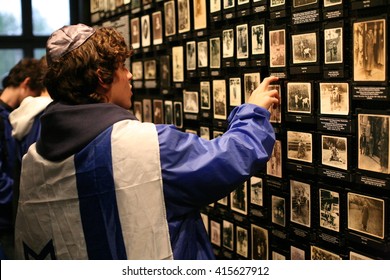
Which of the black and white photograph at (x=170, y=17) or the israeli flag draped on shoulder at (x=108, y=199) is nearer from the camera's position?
the israeli flag draped on shoulder at (x=108, y=199)

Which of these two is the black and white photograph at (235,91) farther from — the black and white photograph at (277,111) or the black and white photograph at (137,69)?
the black and white photograph at (137,69)

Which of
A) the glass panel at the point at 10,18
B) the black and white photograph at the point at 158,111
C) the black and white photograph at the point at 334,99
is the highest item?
the glass panel at the point at 10,18

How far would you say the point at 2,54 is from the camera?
762cm

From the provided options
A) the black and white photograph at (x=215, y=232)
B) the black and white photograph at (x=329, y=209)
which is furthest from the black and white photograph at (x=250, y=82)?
the black and white photograph at (x=215, y=232)

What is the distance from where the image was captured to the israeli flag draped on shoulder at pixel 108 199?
224 centimetres

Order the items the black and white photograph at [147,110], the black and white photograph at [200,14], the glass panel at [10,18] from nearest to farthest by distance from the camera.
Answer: the black and white photograph at [200,14], the black and white photograph at [147,110], the glass panel at [10,18]

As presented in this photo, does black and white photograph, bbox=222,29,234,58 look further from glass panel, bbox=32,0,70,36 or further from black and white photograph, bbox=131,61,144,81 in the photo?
glass panel, bbox=32,0,70,36

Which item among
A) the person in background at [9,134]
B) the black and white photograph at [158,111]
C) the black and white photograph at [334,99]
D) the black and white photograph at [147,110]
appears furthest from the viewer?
the black and white photograph at [147,110]

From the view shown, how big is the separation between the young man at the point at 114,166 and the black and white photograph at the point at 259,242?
42.1 inches

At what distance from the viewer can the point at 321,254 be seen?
305 centimetres
